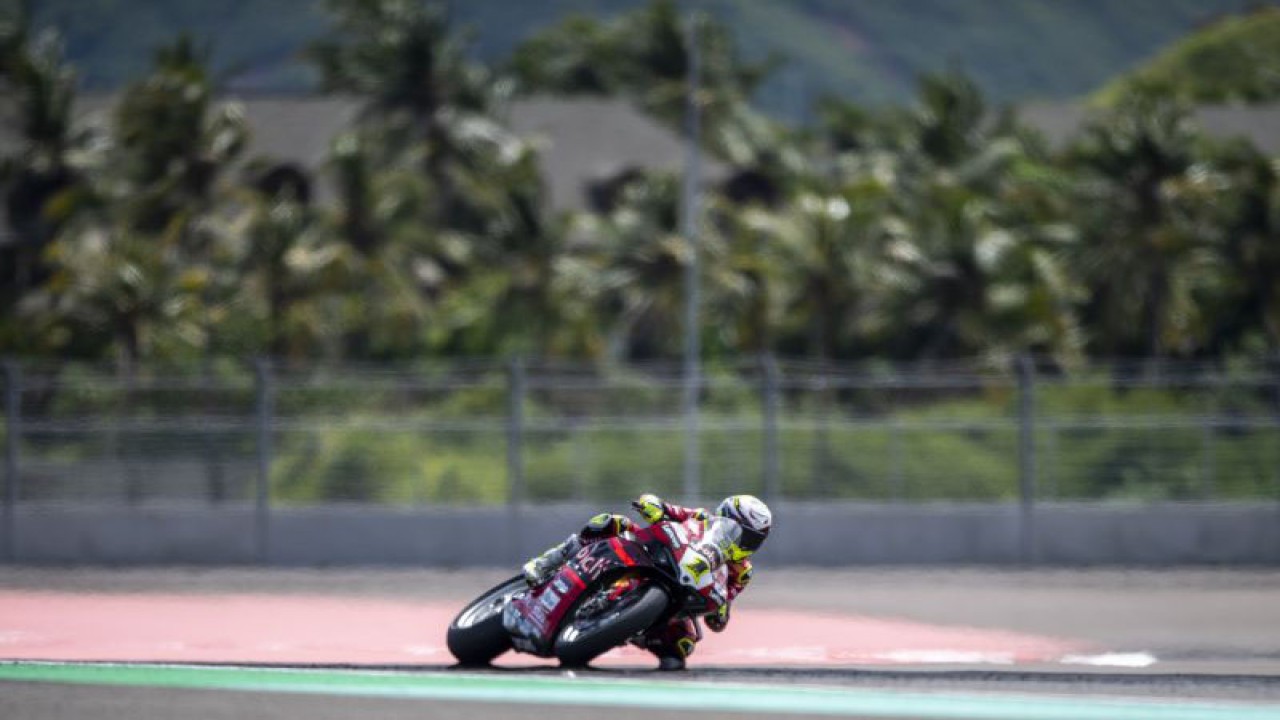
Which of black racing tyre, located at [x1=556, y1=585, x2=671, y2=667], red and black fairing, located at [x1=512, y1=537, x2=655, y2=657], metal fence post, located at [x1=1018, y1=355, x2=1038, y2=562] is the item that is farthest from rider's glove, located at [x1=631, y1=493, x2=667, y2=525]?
metal fence post, located at [x1=1018, y1=355, x2=1038, y2=562]

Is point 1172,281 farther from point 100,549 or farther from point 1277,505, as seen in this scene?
point 100,549

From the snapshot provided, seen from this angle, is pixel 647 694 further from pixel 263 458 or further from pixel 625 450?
pixel 263 458

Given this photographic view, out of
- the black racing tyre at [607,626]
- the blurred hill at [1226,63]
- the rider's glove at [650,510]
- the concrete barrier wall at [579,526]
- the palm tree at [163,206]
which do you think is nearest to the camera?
the black racing tyre at [607,626]

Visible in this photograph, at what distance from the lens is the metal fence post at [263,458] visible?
22.3m

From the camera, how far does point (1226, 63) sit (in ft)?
348

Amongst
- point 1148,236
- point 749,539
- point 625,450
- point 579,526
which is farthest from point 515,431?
point 1148,236

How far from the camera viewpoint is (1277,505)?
22.0m

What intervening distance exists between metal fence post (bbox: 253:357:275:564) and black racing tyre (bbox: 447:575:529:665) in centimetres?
1136

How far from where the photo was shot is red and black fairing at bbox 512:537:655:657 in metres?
11.0

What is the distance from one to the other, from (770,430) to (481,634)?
11349 millimetres

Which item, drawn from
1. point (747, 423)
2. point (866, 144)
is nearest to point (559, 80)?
point (866, 144)

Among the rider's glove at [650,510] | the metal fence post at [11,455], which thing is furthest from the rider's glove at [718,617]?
the metal fence post at [11,455]

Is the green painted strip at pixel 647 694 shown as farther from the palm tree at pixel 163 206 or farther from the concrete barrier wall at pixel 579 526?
the palm tree at pixel 163 206

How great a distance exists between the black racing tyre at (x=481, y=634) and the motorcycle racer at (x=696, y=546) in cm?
30
